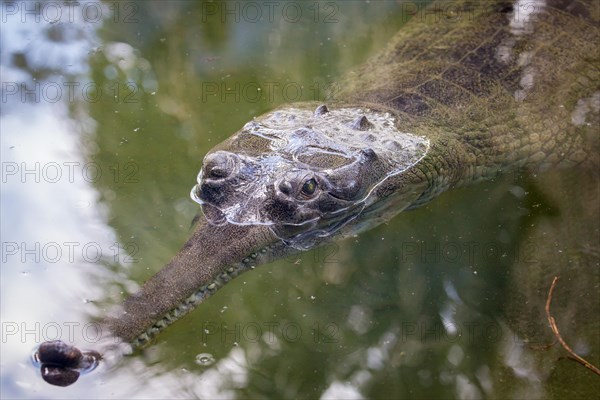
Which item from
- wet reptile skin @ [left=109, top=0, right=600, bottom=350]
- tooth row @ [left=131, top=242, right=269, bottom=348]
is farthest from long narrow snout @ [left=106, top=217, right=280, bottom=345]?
wet reptile skin @ [left=109, top=0, right=600, bottom=350]

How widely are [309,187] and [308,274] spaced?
68 cm

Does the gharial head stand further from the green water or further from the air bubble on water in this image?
the air bubble on water

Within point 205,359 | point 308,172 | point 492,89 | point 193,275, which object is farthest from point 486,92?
point 205,359

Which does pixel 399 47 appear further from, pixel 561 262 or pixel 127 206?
pixel 127 206

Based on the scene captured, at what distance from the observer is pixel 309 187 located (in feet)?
12.4

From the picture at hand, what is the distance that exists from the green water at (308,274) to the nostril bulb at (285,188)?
60cm

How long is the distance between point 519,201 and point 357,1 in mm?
2645

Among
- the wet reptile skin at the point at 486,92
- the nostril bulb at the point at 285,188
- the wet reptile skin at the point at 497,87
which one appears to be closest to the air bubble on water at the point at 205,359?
the wet reptile skin at the point at 486,92

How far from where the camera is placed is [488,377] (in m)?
3.76

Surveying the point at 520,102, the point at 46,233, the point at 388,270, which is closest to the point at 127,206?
the point at 46,233

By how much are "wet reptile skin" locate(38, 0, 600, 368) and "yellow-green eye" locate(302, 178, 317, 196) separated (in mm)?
317

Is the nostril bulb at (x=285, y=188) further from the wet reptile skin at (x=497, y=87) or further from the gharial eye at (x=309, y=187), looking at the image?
the wet reptile skin at (x=497, y=87)

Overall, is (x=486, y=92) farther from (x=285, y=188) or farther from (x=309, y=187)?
(x=285, y=188)

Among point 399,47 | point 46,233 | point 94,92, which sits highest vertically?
point 399,47
